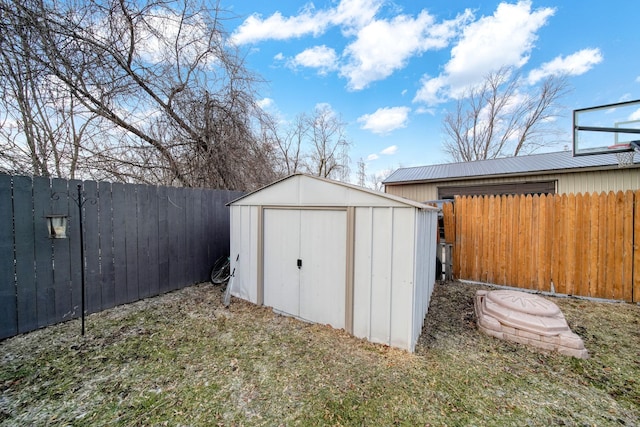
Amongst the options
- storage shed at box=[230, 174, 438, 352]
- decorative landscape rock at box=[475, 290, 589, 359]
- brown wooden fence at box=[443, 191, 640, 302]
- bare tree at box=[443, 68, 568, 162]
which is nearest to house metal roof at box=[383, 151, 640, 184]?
brown wooden fence at box=[443, 191, 640, 302]

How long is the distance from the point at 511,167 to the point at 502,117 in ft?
30.3

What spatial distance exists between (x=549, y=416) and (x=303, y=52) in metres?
9.57

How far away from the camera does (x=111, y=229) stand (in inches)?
153

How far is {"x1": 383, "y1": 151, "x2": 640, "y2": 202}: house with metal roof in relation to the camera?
23.4 ft

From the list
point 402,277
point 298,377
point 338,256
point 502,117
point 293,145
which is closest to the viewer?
point 298,377

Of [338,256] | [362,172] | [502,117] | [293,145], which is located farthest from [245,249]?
[502,117]

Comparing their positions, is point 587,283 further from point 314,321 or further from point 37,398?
point 37,398

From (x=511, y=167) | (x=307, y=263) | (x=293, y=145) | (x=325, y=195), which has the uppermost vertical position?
(x=293, y=145)

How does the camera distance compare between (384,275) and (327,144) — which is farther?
(327,144)

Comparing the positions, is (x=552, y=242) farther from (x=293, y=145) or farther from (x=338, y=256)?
(x=293, y=145)

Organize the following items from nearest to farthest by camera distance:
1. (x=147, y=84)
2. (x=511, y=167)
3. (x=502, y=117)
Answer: (x=147, y=84), (x=511, y=167), (x=502, y=117)

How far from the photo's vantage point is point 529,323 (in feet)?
9.50

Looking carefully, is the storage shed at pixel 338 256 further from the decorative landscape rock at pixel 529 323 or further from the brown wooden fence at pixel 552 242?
the brown wooden fence at pixel 552 242

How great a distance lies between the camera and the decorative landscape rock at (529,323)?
107 inches
